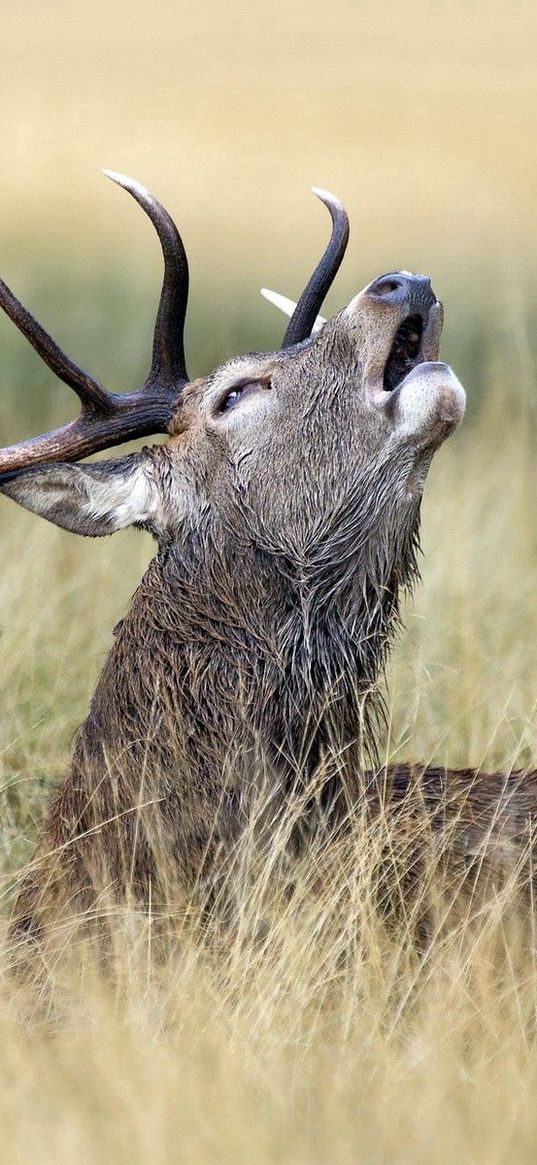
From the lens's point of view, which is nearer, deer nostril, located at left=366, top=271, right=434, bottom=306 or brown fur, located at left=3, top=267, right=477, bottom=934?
brown fur, located at left=3, top=267, right=477, bottom=934

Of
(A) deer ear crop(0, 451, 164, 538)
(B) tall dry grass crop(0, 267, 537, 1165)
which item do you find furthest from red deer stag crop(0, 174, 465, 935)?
(B) tall dry grass crop(0, 267, 537, 1165)

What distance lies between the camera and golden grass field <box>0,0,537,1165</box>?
332 centimetres

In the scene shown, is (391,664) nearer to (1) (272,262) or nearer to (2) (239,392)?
(2) (239,392)

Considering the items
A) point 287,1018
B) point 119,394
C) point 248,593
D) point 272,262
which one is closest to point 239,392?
point 119,394

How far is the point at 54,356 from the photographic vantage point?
489cm

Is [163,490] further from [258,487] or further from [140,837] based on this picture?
[140,837]

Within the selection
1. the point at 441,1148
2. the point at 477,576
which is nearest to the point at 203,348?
the point at 477,576

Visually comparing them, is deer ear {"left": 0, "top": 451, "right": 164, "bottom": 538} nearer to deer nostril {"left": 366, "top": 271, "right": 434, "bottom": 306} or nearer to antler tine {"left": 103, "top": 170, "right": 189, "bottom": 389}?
antler tine {"left": 103, "top": 170, "right": 189, "bottom": 389}

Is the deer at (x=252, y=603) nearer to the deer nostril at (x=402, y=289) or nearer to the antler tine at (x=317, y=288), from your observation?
the deer nostril at (x=402, y=289)

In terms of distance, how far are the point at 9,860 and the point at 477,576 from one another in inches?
117

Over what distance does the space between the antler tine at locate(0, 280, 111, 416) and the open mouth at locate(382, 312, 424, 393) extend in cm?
82

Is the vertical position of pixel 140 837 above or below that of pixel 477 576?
below

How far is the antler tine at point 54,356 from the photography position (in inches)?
192

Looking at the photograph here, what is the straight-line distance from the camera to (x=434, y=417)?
4.52 meters
